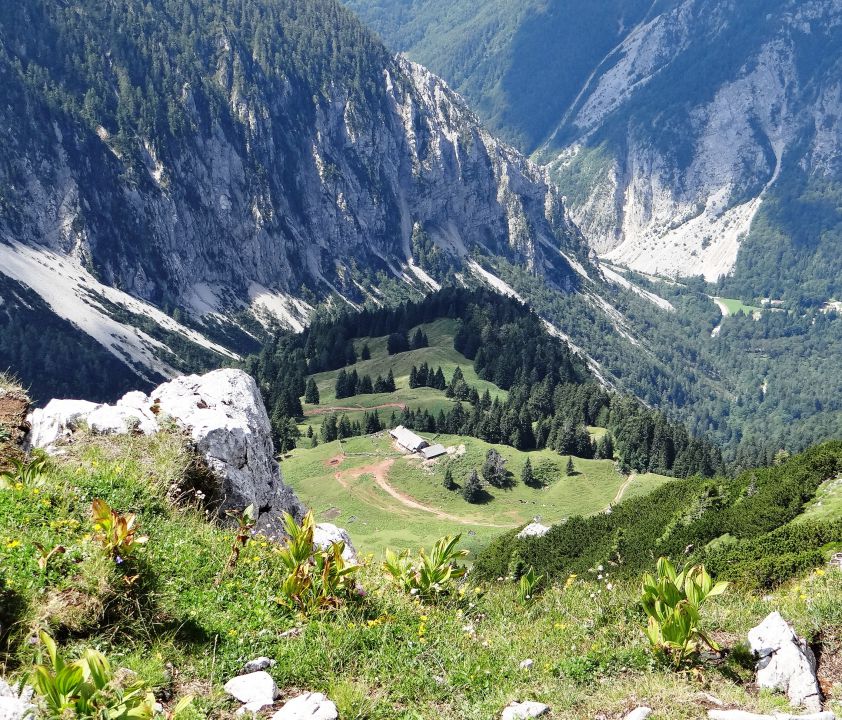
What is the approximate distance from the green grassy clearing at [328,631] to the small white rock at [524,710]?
169 millimetres

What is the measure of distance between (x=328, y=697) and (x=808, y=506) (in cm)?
3147

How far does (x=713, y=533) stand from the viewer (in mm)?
35312

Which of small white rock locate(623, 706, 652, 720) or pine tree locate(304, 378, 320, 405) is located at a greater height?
small white rock locate(623, 706, 652, 720)

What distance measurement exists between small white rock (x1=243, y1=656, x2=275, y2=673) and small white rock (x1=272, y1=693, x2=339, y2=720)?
0.97 m

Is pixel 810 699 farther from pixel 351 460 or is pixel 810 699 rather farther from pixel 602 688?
pixel 351 460

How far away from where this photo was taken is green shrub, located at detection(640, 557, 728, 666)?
11.0 m

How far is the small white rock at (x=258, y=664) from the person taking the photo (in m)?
10.5

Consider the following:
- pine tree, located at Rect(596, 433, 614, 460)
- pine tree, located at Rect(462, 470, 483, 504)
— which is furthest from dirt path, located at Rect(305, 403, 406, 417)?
pine tree, located at Rect(462, 470, 483, 504)

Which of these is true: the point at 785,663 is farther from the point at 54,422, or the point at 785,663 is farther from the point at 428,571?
the point at 54,422

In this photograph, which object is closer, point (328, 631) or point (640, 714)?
point (640, 714)

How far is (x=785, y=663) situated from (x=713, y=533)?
26851 millimetres

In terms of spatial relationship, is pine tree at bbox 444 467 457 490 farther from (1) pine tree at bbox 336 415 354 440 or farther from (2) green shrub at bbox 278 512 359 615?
(2) green shrub at bbox 278 512 359 615

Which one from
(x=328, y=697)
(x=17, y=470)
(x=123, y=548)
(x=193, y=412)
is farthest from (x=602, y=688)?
(x=193, y=412)

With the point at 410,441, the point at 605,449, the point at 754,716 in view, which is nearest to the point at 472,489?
the point at 410,441
